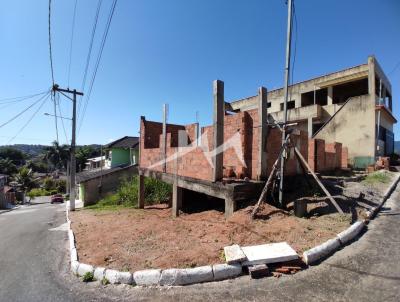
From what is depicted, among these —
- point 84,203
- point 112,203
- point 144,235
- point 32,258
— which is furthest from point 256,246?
point 84,203

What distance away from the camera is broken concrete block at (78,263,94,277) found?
413cm

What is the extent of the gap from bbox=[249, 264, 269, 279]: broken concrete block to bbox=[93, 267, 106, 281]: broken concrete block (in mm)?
2354

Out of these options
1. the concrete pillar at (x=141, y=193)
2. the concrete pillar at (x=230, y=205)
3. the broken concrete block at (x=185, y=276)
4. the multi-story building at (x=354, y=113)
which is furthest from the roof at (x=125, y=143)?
the broken concrete block at (x=185, y=276)

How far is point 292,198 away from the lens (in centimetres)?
693

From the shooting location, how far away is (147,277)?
11.9 ft

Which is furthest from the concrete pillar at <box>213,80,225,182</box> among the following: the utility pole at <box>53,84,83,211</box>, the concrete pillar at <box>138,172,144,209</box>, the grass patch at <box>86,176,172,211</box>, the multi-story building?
the multi-story building

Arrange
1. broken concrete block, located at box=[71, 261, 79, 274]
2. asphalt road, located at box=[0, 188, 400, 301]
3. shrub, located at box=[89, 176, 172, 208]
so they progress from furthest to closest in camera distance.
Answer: shrub, located at box=[89, 176, 172, 208]
broken concrete block, located at box=[71, 261, 79, 274]
asphalt road, located at box=[0, 188, 400, 301]

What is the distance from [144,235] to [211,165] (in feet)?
8.54

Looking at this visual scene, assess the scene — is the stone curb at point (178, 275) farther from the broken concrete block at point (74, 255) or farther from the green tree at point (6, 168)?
the green tree at point (6, 168)

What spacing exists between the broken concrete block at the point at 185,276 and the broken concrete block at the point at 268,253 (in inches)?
23.8

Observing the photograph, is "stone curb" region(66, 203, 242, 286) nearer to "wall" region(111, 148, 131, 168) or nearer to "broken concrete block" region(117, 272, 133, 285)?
→ "broken concrete block" region(117, 272, 133, 285)

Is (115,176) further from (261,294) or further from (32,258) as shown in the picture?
(261,294)

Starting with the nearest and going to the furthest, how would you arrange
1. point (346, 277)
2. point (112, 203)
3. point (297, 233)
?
point (346, 277) < point (297, 233) < point (112, 203)

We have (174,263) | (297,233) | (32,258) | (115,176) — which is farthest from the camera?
(115,176)
